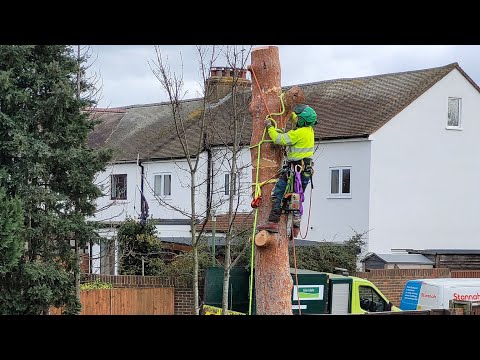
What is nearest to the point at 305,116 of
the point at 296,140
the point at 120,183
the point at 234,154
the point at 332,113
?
the point at 296,140

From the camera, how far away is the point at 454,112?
2547cm

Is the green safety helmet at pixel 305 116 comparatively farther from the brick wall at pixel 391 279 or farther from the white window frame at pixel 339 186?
the white window frame at pixel 339 186

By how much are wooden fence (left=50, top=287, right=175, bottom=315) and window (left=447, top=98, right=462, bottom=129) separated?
1291 cm

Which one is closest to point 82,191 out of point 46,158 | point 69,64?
point 46,158

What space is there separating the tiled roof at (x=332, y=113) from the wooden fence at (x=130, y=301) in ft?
19.0

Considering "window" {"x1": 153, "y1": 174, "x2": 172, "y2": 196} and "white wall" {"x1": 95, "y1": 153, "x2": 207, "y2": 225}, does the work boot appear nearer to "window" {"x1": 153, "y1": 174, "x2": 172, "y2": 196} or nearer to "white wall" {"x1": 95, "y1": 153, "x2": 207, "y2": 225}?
"white wall" {"x1": 95, "y1": 153, "x2": 207, "y2": 225}

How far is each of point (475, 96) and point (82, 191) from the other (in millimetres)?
16283

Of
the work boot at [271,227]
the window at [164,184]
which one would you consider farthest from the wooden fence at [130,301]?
the window at [164,184]

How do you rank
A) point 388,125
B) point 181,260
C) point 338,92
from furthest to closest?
point 338,92 < point 388,125 < point 181,260

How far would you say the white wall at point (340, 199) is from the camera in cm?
2328

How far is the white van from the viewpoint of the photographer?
1564 centimetres

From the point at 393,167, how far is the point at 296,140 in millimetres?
16095

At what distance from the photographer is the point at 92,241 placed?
→ 1399 cm
